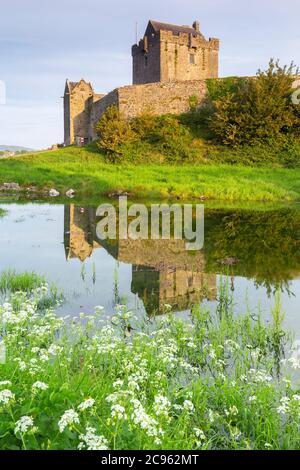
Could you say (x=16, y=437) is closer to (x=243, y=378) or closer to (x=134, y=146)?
(x=243, y=378)

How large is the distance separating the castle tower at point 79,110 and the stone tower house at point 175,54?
747 cm

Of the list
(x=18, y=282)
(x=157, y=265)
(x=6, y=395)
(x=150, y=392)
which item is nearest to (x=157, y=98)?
(x=157, y=265)

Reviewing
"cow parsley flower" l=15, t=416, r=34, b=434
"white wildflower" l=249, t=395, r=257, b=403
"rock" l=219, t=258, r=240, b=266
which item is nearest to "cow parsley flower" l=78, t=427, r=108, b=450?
"cow parsley flower" l=15, t=416, r=34, b=434

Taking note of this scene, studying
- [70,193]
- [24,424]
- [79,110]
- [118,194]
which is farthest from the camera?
[79,110]

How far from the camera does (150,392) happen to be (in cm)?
479

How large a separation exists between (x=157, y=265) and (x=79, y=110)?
166 ft

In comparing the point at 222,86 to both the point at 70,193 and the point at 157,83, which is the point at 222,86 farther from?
the point at 70,193

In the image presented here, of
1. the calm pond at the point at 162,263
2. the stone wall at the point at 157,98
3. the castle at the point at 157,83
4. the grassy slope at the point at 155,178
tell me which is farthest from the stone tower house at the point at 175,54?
the calm pond at the point at 162,263

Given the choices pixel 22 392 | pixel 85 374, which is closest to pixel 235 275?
pixel 85 374

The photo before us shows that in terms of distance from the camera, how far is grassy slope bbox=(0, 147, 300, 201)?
26766mm

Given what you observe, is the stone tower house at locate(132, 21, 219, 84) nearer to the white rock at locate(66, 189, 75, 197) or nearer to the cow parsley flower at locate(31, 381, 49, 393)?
the white rock at locate(66, 189, 75, 197)

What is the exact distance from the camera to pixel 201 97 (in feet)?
135

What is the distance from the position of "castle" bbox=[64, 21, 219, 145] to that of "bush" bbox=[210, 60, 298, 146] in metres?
5.16

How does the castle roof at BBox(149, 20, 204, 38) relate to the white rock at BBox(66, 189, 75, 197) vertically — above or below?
above
